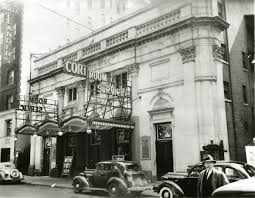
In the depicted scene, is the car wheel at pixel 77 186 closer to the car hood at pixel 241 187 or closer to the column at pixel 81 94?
the column at pixel 81 94

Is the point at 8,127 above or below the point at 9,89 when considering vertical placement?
below

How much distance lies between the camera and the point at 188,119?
52.0 ft

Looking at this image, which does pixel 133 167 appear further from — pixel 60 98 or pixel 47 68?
pixel 47 68

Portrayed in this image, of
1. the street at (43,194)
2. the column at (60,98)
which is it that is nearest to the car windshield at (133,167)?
the street at (43,194)

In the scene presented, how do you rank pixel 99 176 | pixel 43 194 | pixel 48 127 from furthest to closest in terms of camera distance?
1. pixel 48 127
2. pixel 99 176
3. pixel 43 194

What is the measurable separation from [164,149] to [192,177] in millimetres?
6895

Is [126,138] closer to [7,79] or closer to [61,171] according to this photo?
[61,171]

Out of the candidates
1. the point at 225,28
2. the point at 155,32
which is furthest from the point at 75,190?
the point at 225,28

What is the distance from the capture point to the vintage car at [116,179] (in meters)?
12.8

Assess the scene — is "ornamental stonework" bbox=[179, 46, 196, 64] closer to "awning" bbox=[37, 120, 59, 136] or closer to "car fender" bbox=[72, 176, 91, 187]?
"car fender" bbox=[72, 176, 91, 187]

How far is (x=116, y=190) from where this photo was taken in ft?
42.0

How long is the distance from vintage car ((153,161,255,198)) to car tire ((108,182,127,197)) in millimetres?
2055

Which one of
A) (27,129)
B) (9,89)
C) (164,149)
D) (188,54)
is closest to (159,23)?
(188,54)

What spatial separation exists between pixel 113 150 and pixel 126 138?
126 cm
